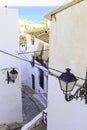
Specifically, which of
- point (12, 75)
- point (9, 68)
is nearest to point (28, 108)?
point (9, 68)

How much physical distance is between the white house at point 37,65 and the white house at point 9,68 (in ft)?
9.80

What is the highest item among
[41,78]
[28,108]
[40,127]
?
[41,78]

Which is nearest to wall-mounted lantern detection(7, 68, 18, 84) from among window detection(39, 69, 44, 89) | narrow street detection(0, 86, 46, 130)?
narrow street detection(0, 86, 46, 130)

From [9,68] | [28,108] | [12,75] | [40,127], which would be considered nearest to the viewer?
[40,127]

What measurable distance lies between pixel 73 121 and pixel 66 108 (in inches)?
21.5

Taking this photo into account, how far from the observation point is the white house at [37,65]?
1942 cm

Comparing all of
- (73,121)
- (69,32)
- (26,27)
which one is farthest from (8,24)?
(26,27)

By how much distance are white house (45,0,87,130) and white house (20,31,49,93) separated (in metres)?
7.21

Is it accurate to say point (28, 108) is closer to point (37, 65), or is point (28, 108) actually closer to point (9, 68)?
point (37, 65)

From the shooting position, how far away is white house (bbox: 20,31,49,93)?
63.7ft

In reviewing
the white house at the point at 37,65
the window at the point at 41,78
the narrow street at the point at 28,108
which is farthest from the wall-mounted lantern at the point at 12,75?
the window at the point at 41,78

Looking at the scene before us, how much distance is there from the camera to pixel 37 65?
21.6 meters

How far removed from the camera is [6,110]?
49.8 ft

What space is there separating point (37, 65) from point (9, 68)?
7.45 m
